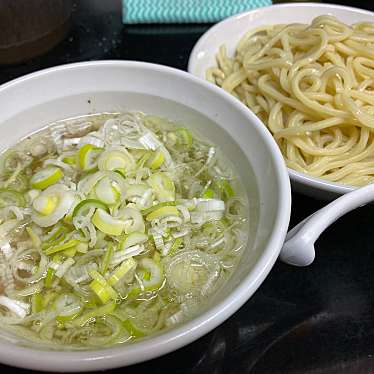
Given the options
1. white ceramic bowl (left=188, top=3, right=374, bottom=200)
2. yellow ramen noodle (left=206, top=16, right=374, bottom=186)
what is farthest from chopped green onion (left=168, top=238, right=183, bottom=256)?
white ceramic bowl (left=188, top=3, right=374, bottom=200)

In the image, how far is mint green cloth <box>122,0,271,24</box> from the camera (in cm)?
216

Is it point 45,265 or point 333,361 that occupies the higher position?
point 45,265

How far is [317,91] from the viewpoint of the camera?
1.56 meters

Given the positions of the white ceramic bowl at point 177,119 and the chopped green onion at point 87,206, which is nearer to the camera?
the white ceramic bowl at point 177,119

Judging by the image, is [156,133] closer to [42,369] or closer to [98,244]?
[98,244]

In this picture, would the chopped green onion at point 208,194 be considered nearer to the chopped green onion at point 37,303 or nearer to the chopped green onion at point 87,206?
the chopped green onion at point 87,206

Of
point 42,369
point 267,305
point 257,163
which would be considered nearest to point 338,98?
point 257,163

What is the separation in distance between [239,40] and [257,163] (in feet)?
2.79

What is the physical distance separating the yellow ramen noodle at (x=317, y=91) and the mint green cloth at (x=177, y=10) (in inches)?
17.9

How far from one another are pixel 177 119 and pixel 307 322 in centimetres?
66

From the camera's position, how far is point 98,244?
111 centimetres

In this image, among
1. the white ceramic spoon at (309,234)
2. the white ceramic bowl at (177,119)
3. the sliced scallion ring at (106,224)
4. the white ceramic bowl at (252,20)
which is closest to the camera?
the white ceramic bowl at (177,119)

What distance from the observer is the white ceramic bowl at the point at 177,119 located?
0.85 metres

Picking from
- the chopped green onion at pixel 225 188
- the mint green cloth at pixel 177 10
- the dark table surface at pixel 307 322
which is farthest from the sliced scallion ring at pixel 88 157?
the mint green cloth at pixel 177 10
